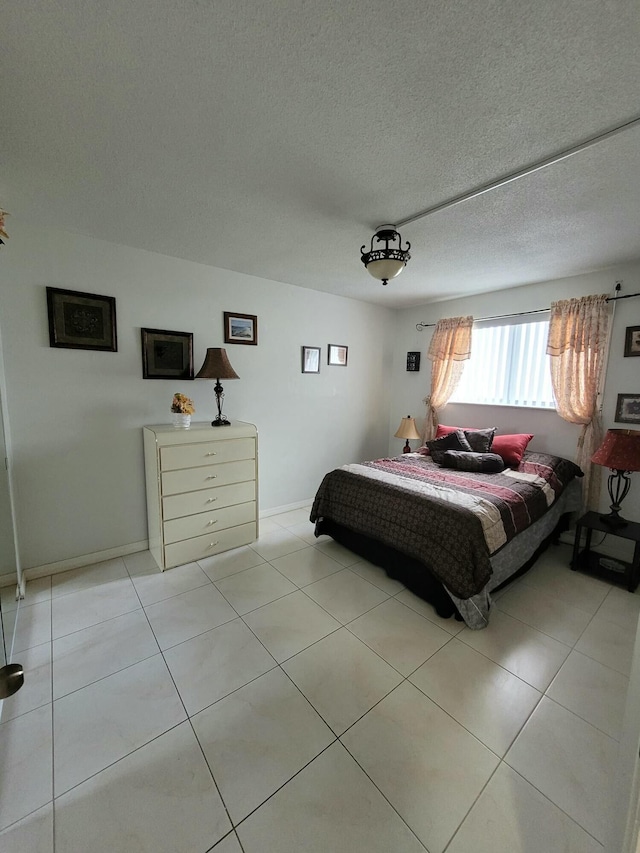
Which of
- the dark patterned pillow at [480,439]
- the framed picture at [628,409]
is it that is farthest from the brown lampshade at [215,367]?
the framed picture at [628,409]

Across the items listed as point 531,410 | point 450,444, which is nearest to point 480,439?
point 450,444

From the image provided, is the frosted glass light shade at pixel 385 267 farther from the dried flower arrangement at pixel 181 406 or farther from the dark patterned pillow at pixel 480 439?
the dark patterned pillow at pixel 480 439

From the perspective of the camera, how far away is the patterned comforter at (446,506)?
1.90 metres

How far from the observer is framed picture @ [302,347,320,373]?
357cm

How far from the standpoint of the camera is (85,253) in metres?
2.32

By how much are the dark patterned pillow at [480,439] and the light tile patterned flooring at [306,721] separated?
1364 millimetres

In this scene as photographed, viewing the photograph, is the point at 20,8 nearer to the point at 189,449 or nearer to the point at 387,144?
the point at 387,144

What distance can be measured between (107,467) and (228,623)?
150cm

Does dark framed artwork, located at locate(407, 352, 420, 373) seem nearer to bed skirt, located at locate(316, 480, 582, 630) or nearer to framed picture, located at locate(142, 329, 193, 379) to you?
bed skirt, located at locate(316, 480, 582, 630)

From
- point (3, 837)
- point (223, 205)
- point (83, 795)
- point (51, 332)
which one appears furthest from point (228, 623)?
point (223, 205)

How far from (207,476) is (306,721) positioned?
166 cm

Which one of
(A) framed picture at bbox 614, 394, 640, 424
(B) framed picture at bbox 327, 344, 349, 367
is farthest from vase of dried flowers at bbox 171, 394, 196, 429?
(A) framed picture at bbox 614, 394, 640, 424

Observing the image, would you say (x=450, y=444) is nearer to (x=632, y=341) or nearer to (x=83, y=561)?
(x=632, y=341)

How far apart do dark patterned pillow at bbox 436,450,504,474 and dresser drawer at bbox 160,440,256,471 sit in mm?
1799
